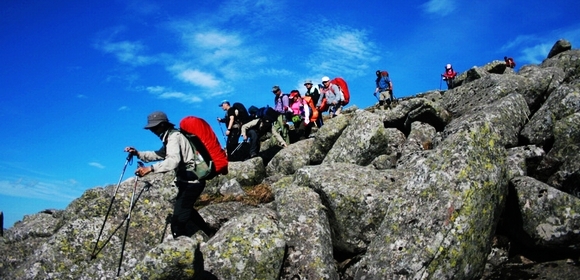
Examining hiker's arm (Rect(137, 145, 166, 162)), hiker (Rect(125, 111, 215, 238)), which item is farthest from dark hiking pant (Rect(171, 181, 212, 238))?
hiker's arm (Rect(137, 145, 166, 162))

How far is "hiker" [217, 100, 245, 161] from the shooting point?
23516 mm

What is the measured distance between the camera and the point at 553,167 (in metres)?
12.1

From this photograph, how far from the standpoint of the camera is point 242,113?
23.9 m

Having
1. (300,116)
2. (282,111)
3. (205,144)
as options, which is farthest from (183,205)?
(300,116)

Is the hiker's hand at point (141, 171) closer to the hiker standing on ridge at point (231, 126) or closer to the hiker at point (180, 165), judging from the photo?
the hiker at point (180, 165)

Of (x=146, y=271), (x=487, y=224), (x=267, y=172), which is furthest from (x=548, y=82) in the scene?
(x=146, y=271)

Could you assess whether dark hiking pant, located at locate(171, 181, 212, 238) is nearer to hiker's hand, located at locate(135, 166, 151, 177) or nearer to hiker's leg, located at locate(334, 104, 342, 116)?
hiker's hand, located at locate(135, 166, 151, 177)

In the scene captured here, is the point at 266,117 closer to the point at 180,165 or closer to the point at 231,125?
the point at 231,125

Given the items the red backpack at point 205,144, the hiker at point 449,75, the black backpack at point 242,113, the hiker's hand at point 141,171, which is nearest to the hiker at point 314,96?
the black backpack at point 242,113

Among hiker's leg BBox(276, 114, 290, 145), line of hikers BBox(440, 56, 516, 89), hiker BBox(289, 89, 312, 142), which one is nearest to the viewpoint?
hiker's leg BBox(276, 114, 290, 145)

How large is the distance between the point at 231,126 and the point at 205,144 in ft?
42.2

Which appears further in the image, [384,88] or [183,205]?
[384,88]

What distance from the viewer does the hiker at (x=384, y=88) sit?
1223 inches

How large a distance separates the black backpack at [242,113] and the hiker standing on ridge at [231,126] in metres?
0.19
